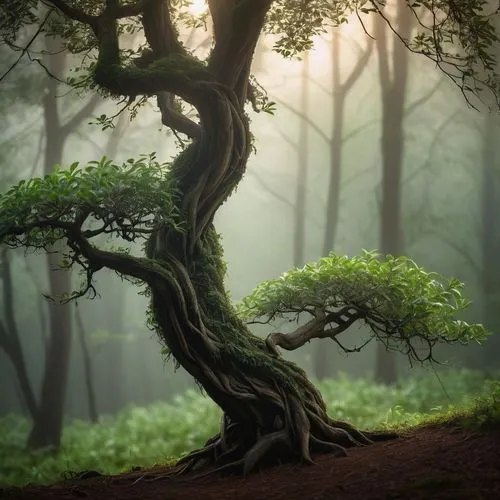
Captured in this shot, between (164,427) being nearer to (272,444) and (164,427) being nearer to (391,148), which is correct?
(391,148)

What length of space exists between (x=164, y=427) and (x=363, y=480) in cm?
806

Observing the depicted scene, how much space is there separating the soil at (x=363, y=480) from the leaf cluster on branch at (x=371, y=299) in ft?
2.45

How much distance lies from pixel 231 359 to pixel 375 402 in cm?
690

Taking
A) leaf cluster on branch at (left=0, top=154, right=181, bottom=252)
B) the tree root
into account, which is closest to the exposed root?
the tree root

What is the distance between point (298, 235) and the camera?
1453 centimetres

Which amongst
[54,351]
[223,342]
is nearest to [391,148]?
[54,351]

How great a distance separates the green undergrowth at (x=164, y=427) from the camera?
888 cm

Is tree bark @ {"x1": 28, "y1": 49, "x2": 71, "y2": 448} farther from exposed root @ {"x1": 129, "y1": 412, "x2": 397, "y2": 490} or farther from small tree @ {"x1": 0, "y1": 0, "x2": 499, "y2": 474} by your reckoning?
exposed root @ {"x1": 129, "y1": 412, "x2": 397, "y2": 490}

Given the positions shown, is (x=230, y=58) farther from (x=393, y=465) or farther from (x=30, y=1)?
(x=393, y=465)

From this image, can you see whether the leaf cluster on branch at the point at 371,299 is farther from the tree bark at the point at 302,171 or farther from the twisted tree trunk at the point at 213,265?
the tree bark at the point at 302,171

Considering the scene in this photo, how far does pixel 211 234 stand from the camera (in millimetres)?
4402

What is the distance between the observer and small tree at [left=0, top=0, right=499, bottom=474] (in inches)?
135

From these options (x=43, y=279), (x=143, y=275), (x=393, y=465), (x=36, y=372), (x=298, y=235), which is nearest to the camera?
(x=393, y=465)

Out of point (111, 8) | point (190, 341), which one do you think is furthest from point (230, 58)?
point (190, 341)
